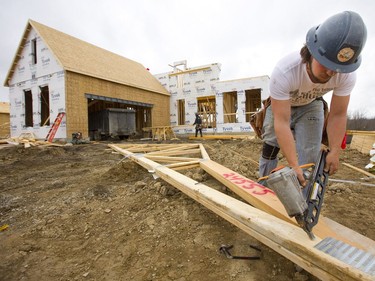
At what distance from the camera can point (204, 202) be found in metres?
1.77

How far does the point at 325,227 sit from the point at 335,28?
1.16 metres

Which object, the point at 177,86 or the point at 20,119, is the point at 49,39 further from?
the point at 177,86

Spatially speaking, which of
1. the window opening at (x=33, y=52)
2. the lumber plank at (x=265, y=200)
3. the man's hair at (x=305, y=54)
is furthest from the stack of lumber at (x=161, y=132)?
the man's hair at (x=305, y=54)

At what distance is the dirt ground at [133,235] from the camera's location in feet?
4.62

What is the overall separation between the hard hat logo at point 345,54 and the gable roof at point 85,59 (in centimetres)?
1251

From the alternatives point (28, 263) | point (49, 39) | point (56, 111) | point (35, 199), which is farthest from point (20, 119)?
point (28, 263)

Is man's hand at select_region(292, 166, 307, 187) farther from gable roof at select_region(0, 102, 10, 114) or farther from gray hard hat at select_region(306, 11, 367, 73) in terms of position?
gable roof at select_region(0, 102, 10, 114)

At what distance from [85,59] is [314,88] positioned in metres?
14.1

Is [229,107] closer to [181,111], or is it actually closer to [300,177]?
[181,111]

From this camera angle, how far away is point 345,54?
124 centimetres

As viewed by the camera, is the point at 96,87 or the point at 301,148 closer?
the point at 301,148

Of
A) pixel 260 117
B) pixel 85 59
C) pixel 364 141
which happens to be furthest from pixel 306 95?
pixel 85 59

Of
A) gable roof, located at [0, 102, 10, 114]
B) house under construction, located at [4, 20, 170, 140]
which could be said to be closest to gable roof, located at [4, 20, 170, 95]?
house under construction, located at [4, 20, 170, 140]

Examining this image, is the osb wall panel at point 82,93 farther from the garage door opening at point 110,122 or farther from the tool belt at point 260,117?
the tool belt at point 260,117
